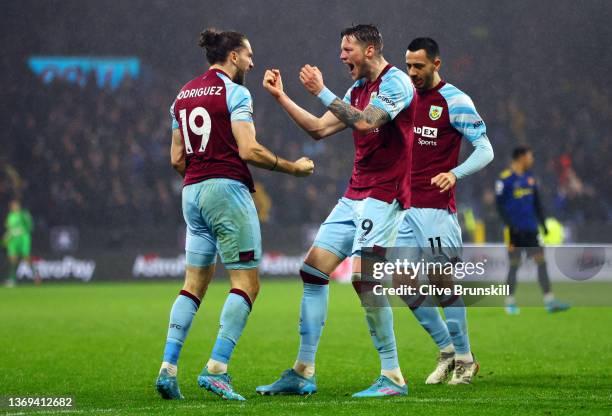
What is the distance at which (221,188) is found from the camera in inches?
243

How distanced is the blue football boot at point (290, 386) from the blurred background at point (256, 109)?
14.4 m

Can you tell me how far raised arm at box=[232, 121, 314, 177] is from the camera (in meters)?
5.98

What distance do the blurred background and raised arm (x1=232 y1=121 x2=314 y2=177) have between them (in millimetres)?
14234

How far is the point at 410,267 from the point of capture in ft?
23.8

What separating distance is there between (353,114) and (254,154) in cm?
64

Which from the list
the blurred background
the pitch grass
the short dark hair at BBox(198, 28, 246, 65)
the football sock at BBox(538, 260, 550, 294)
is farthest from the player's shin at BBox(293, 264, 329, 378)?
the blurred background

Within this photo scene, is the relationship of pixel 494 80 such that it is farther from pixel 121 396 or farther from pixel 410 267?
pixel 121 396

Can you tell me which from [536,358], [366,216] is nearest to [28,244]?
[536,358]

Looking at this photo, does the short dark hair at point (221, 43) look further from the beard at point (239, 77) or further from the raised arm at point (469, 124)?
the raised arm at point (469, 124)

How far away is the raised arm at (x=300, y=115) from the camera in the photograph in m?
6.14

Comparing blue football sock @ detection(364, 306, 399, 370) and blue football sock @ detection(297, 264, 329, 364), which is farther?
blue football sock @ detection(297, 264, 329, 364)

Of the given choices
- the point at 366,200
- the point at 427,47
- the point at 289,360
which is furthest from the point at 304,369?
the point at 427,47

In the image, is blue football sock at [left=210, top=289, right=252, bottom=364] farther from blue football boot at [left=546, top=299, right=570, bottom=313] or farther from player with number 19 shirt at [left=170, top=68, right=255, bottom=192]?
blue football boot at [left=546, top=299, right=570, bottom=313]

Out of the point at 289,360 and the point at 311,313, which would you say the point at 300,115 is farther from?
the point at 289,360
